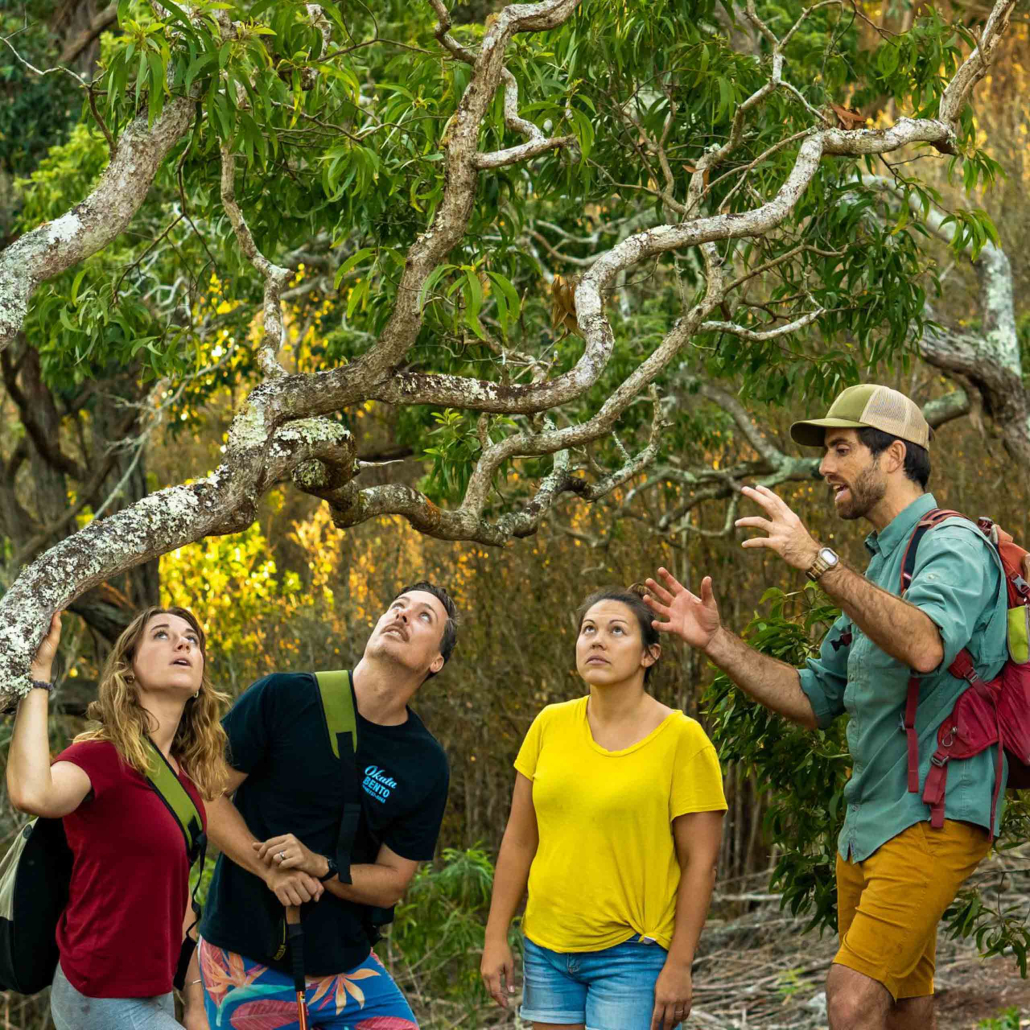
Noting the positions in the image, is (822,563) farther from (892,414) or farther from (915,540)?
(892,414)

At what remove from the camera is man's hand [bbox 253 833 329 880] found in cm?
359

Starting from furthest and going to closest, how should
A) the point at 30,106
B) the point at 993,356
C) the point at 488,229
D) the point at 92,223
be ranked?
the point at 30,106, the point at 993,356, the point at 488,229, the point at 92,223

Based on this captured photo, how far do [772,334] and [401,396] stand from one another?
1.82 meters

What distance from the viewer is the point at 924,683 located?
10.8ft

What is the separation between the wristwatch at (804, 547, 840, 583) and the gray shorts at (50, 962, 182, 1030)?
1.81m

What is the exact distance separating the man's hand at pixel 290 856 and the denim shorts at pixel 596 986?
0.64m

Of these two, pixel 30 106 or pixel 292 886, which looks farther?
pixel 30 106

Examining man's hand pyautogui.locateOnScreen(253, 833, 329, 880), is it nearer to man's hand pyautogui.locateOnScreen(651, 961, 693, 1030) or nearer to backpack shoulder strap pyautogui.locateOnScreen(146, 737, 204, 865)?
backpack shoulder strap pyautogui.locateOnScreen(146, 737, 204, 865)

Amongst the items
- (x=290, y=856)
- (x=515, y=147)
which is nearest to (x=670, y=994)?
(x=290, y=856)

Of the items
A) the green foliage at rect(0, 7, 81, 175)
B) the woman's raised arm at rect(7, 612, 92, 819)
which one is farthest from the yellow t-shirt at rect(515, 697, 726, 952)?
the green foliage at rect(0, 7, 81, 175)

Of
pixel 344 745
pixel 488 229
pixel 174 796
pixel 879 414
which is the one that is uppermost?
pixel 488 229

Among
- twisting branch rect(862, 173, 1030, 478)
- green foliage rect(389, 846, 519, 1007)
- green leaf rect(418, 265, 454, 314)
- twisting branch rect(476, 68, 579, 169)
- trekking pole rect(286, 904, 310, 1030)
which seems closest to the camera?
green leaf rect(418, 265, 454, 314)

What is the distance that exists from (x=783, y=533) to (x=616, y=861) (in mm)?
1063

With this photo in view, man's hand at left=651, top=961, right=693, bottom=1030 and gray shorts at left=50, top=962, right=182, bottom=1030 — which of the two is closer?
gray shorts at left=50, top=962, right=182, bottom=1030
